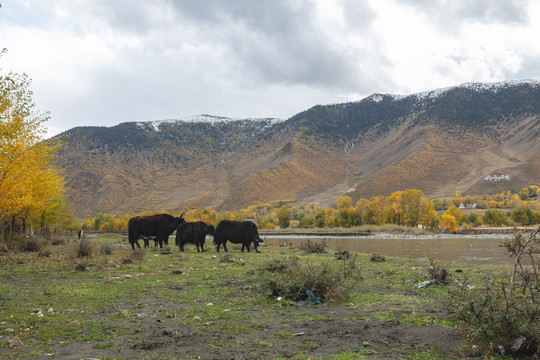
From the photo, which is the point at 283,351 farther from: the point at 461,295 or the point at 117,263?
the point at 117,263

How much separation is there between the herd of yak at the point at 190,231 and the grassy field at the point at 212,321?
10613mm

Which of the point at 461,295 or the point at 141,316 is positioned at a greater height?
the point at 461,295

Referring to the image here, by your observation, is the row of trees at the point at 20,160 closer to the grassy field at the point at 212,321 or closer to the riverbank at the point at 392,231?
the grassy field at the point at 212,321

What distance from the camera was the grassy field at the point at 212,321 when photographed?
16.5ft

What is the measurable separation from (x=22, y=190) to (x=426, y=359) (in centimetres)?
2010

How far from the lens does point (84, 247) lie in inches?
658

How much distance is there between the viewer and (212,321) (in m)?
6.61

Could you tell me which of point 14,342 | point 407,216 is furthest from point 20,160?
point 407,216

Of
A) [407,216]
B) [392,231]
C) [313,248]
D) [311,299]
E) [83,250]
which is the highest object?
[83,250]

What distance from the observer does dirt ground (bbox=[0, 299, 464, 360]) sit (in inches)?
193

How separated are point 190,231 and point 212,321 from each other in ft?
54.7

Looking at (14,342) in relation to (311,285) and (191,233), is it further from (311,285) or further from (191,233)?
(191,233)

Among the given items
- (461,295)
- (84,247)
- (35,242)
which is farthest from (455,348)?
(35,242)

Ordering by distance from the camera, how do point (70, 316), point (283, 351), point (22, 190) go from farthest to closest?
1. point (22, 190)
2. point (70, 316)
3. point (283, 351)
